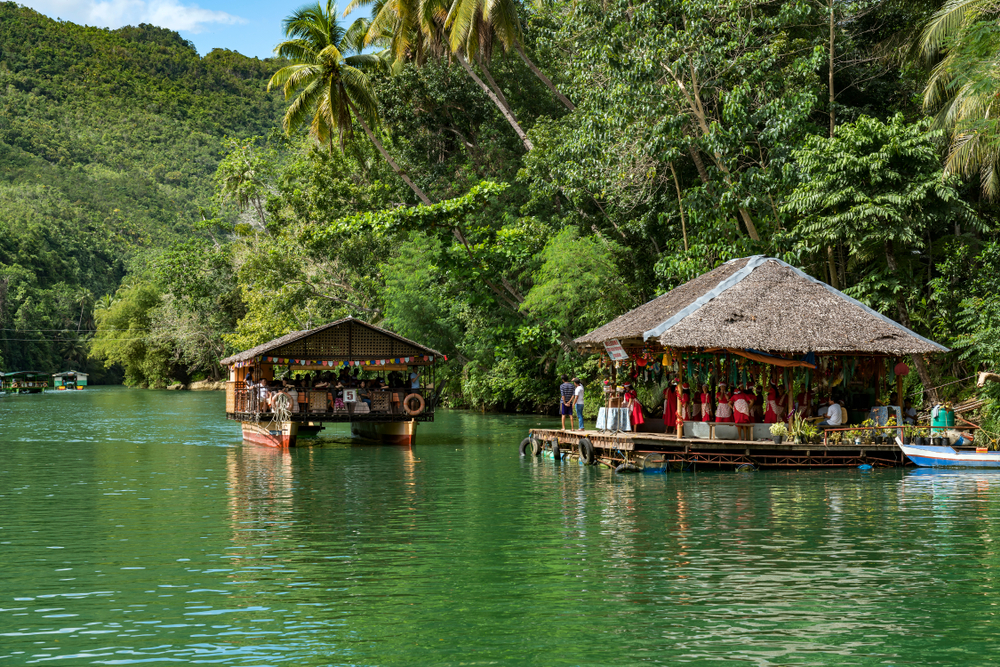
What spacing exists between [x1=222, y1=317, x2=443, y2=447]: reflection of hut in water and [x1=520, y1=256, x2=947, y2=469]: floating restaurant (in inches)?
223

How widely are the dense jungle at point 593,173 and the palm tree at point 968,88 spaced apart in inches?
3.4

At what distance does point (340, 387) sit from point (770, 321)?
42.0ft

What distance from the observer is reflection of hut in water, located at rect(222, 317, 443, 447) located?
2897 cm

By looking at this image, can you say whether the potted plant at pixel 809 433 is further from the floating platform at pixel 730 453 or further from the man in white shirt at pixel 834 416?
the man in white shirt at pixel 834 416

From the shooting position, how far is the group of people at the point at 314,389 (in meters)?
29.0

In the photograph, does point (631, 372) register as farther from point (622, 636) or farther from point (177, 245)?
point (177, 245)

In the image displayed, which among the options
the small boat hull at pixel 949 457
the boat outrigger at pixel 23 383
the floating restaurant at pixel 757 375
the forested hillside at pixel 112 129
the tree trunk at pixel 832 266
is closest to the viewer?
the floating restaurant at pixel 757 375

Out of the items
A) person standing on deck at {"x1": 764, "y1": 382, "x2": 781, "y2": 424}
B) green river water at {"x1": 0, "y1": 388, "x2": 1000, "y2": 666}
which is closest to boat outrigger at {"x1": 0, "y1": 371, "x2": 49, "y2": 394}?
green river water at {"x1": 0, "y1": 388, "x2": 1000, "y2": 666}

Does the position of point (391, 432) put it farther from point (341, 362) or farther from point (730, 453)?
point (730, 453)

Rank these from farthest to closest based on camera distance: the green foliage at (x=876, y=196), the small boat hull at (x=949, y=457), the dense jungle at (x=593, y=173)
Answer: the dense jungle at (x=593, y=173), the green foliage at (x=876, y=196), the small boat hull at (x=949, y=457)

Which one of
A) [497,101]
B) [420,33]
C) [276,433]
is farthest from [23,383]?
[276,433]

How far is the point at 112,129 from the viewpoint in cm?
14300

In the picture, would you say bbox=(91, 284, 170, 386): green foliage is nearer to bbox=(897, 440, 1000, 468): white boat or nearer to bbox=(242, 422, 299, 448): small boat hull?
bbox=(242, 422, 299, 448): small boat hull

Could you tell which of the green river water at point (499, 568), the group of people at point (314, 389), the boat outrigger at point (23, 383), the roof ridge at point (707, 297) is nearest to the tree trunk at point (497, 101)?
the group of people at point (314, 389)
